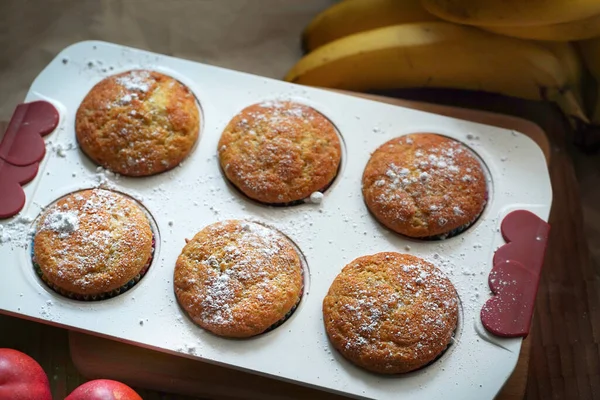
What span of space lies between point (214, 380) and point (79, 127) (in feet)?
2.59

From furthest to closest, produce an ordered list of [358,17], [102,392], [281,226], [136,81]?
[358,17], [136,81], [281,226], [102,392]

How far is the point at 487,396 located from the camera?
1.49 m

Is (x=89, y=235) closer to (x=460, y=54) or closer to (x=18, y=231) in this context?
(x=18, y=231)

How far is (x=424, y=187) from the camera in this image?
170 cm

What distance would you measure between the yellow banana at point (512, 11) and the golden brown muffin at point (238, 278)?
0.82 meters

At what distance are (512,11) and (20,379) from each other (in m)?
1.58

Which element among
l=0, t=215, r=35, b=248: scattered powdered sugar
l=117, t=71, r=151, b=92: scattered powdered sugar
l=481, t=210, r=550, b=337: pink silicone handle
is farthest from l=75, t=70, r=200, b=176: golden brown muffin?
l=481, t=210, r=550, b=337: pink silicone handle

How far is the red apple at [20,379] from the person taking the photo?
1.47 meters

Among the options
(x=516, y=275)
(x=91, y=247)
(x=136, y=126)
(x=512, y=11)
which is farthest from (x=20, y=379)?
(x=512, y=11)

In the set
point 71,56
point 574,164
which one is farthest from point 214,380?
point 574,164

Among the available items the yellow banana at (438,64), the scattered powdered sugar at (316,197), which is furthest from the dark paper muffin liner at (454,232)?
the yellow banana at (438,64)

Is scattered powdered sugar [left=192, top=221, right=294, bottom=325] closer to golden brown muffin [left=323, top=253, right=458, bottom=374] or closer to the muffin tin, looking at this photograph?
the muffin tin

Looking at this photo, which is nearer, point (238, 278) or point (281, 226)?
point (238, 278)

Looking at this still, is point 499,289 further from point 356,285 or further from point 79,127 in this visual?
point 79,127
